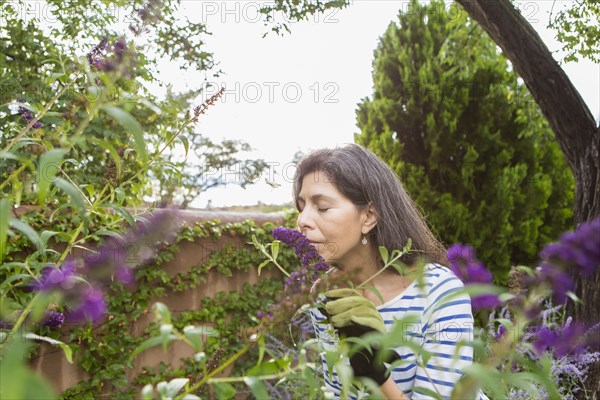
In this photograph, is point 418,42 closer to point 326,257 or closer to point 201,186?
point 326,257

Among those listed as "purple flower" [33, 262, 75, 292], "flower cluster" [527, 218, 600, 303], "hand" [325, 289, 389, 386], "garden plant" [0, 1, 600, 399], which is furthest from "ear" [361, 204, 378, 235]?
"flower cluster" [527, 218, 600, 303]

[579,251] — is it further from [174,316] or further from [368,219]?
[174,316]

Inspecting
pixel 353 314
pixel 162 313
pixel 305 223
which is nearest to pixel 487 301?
pixel 353 314

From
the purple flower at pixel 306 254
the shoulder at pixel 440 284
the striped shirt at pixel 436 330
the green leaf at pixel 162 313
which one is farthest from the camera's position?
the shoulder at pixel 440 284

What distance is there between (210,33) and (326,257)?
2643 mm

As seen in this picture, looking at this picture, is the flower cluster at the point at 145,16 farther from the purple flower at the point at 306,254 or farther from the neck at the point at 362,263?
the neck at the point at 362,263

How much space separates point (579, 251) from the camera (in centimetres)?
66

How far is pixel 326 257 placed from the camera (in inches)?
66.6

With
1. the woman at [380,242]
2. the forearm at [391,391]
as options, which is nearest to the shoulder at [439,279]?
the woman at [380,242]

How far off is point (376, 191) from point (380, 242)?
164 mm

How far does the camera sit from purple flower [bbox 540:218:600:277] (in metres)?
0.65

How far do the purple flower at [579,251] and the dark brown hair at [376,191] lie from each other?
3.60 ft

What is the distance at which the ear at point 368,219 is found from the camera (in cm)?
180

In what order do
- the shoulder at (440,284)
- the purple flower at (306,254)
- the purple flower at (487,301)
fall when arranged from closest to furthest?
1. the purple flower at (487,301)
2. the purple flower at (306,254)
3. the shoulder at (440,284)
